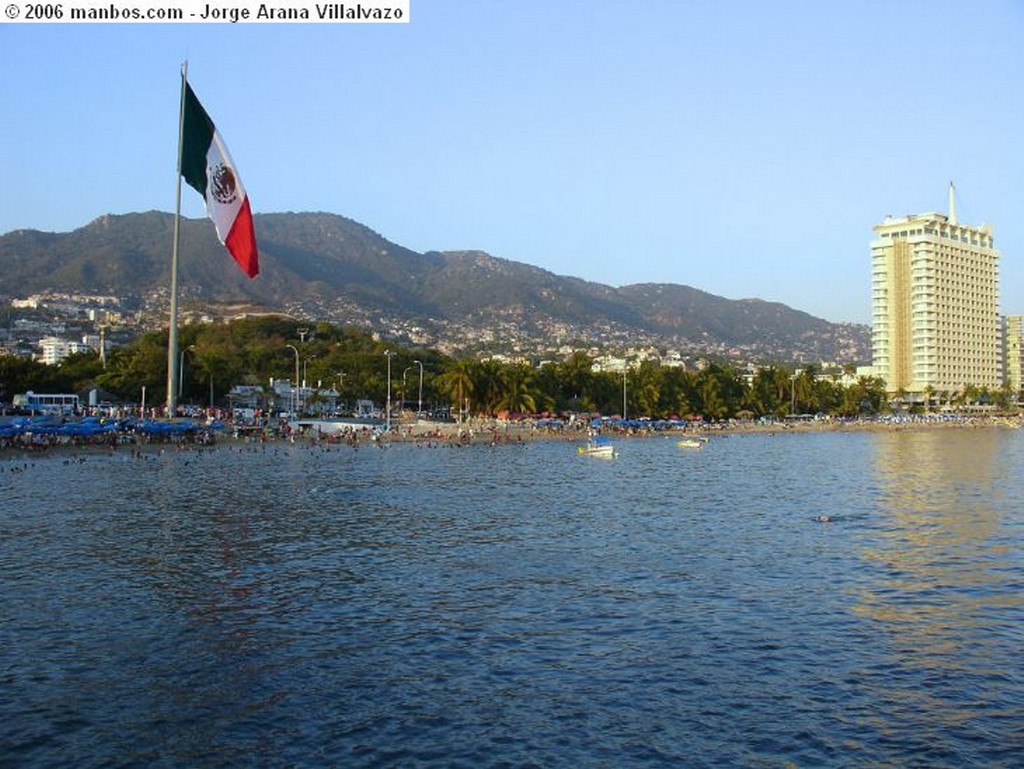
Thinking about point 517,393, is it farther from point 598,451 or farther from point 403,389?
point 598,451

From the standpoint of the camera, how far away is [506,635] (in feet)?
54.5

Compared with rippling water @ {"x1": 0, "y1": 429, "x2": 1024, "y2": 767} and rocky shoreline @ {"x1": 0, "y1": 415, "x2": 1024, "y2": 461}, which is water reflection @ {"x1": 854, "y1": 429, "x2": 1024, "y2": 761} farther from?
rocky shoreline @ {"x1": 0, "y1": 415, "x2": 1024, "y2": 461}

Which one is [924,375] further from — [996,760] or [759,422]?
[996,760]

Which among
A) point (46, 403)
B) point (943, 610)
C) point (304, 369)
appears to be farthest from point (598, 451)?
point (304, 369)

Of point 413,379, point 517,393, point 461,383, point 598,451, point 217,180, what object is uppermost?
point 217,180

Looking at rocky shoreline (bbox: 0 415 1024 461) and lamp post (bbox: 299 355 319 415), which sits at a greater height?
lamp post (bbox: 299 355 319 415)

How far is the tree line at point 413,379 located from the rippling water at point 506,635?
7147cm

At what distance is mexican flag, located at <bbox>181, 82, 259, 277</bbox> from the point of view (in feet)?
133

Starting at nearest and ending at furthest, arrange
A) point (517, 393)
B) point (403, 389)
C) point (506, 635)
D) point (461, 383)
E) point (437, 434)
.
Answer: point (506, 635) → point (437, 434) → point (461, 383) → point (517, 393) → point (403, 389)

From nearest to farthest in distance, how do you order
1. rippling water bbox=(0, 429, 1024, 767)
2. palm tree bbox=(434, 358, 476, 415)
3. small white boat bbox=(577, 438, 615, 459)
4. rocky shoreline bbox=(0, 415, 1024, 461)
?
rippling water bbox=(0, 429, 1024, 767), rocky shoreline bbox=(0, 415, 1024, 461), small white boat bbox=(577, 438, 615, 459), palm tree bbox=(434, 358, 476, 415)

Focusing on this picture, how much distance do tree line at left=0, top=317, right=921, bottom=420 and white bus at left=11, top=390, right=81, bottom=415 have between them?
5322 mm

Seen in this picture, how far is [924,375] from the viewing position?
196875mm

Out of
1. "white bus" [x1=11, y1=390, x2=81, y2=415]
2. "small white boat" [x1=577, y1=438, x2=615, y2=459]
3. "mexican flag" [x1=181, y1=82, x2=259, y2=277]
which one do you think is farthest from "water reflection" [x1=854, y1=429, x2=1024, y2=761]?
"white bus" [x1=11, y1=390, x2=81, y2=415]

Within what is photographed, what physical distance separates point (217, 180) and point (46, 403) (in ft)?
177
